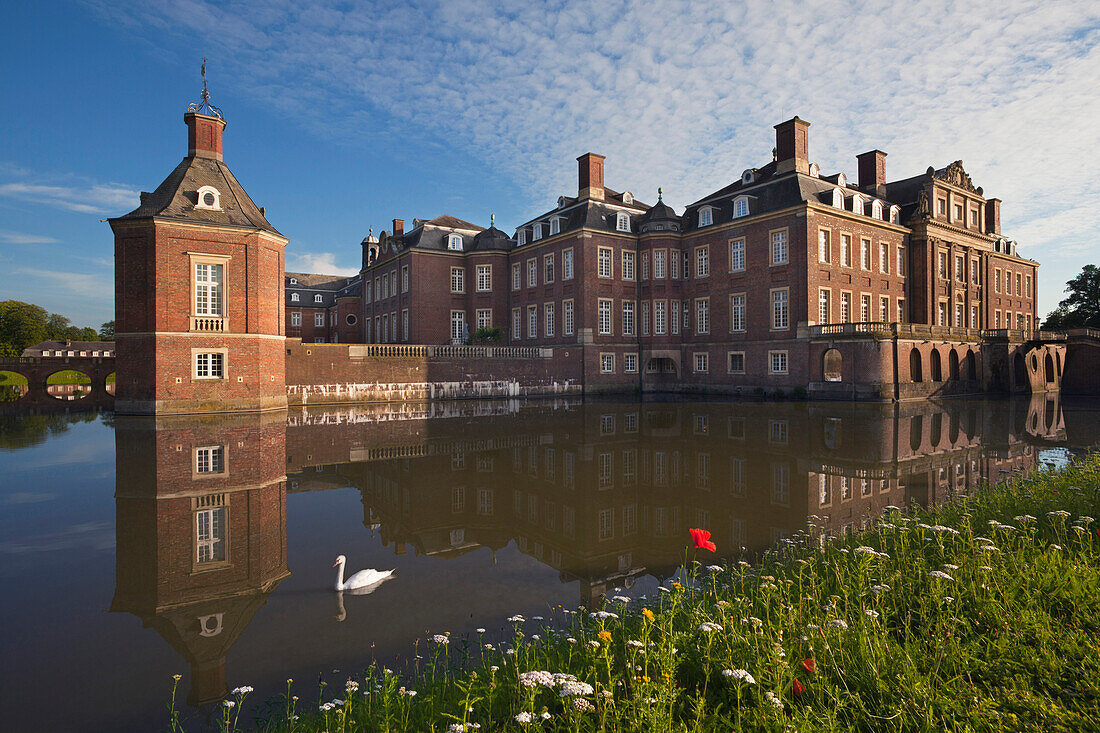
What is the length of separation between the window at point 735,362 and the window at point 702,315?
249cm

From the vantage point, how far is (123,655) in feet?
14.6

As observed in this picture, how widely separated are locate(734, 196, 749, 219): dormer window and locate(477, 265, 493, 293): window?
1824cm

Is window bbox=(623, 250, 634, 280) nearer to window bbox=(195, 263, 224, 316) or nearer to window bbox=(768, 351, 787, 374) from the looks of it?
window bbox=(768, 351, 787, 374)

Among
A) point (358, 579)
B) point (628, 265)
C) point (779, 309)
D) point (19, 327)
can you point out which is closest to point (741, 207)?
point (779, 309)

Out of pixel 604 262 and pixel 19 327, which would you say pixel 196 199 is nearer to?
pixel 604 262

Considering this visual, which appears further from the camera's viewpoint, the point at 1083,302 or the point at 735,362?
the point at 1083,302

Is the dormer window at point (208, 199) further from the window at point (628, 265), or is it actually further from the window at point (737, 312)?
the window at point (737, 312)

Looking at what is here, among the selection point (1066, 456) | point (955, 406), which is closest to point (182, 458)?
point (1066, 456)

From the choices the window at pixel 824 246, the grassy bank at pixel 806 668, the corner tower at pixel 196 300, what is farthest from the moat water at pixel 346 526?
the window at pixel 824 246

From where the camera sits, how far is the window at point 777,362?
31484 mm

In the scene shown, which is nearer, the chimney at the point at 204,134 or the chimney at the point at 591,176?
the chimney at the point at 204,134

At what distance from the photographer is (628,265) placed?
122ft

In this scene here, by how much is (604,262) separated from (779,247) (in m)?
10.8

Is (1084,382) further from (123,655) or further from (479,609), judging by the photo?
(123,655)
